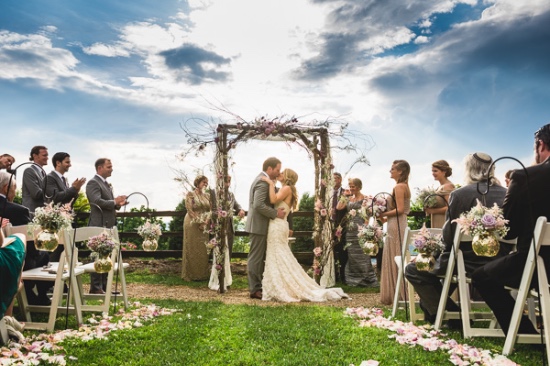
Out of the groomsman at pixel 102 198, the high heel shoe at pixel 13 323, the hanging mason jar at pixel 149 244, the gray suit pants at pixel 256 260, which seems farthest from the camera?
the gray suit pants at pixel 256 260

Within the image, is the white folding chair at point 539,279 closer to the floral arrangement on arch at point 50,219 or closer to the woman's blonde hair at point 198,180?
the floral arrangement on arch at point 50,219

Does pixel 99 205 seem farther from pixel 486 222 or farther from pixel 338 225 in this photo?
pixel 486 222

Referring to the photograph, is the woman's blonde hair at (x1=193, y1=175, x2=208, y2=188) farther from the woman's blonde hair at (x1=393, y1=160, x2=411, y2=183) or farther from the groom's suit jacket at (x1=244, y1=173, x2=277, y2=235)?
the woman's blonde hair at (x1=393, y1=160, x2=411, y2=183)

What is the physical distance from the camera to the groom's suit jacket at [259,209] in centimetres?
827

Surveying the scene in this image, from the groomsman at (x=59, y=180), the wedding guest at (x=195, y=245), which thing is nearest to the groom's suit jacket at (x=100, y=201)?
the groomsman at (x=59, y=180)

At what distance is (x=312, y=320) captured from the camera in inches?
235

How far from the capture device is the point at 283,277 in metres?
8.20

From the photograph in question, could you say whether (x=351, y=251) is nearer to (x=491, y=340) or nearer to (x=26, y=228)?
(x=491, y=340)

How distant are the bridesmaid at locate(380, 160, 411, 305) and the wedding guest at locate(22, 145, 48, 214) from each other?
5207mm

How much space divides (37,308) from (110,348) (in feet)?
5.35

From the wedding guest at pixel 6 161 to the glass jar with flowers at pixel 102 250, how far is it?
3571mm

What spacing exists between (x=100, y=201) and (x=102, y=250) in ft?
7.89

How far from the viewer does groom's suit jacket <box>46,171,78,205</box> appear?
25.2 ft

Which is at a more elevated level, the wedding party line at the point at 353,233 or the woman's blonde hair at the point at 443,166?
the woman's blonde hair at the point at 443,166
